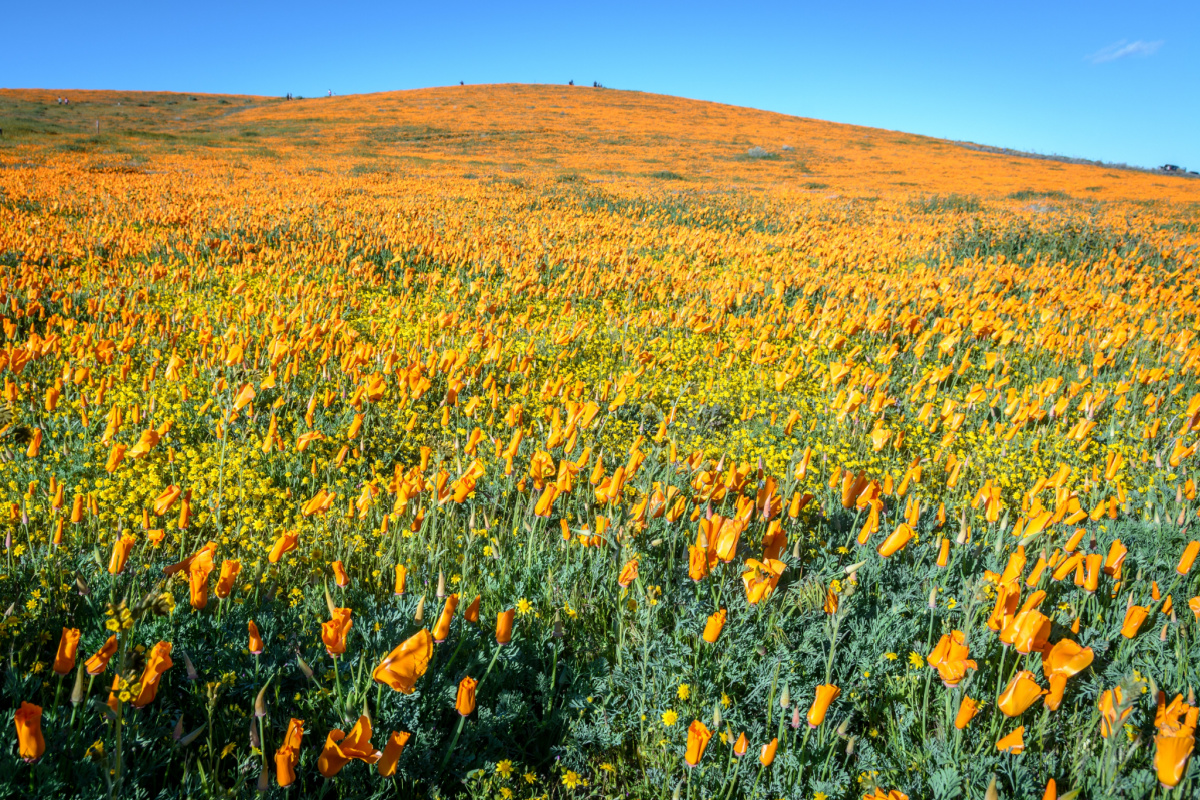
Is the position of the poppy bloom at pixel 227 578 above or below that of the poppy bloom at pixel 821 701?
above

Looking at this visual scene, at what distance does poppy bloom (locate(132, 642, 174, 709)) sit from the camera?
125 cm

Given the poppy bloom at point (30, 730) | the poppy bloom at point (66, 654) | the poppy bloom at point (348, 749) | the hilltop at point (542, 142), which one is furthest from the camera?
the hilltop at point (542, 142)

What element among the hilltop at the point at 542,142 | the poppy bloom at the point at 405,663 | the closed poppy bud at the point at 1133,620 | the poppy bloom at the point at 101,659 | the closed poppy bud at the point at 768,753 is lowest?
the closed poppy bud at the point at 768,753

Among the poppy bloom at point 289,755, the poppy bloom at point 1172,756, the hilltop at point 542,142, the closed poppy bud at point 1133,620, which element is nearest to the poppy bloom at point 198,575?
the poppy bloom at point 289,755

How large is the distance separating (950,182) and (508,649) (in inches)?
1333

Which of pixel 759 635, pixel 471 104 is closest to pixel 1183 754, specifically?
pixel 759 635

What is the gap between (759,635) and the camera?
2.03 meters

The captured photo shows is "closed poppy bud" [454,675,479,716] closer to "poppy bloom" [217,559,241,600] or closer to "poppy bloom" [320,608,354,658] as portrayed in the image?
"poppy bloom" [320,608,354,658]

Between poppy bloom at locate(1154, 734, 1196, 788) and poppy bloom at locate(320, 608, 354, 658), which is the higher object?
poppy bloom at locate(1154, 734, 1196, 788)

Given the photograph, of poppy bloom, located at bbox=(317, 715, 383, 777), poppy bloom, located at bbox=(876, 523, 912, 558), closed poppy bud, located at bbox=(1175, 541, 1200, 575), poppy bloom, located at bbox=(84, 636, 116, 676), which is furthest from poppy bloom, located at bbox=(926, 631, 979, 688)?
poppy bloom, located at bbox=(84, 636, 116, 676)

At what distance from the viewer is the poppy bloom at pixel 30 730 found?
104 cm

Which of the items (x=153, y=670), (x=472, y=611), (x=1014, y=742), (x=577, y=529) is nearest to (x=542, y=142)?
(x=577, y=529)

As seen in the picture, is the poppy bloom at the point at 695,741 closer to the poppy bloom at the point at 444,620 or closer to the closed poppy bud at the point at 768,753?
the closed poppy bud at the point at 768,753

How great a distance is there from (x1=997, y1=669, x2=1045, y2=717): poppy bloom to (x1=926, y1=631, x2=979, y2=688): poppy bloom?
92 mm
